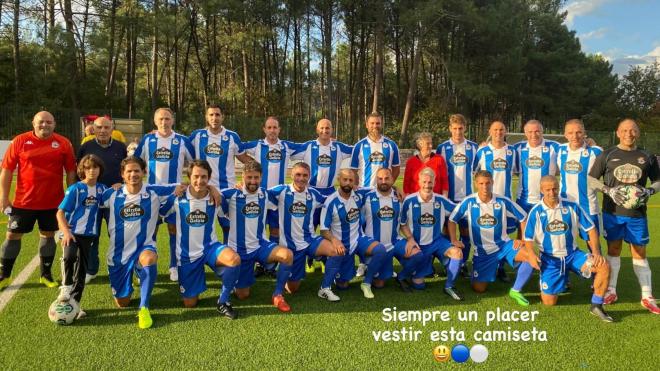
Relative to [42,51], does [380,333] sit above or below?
below

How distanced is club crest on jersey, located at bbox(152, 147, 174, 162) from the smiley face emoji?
11.4ft

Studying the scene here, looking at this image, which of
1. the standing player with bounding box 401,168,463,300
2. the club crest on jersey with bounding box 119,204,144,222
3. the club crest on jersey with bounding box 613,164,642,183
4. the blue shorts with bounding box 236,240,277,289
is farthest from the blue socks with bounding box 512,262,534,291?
the club crest on jersey with bounding box 119,204,144,222

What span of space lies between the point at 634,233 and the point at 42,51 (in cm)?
2399

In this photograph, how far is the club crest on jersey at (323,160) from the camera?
18.8 ft

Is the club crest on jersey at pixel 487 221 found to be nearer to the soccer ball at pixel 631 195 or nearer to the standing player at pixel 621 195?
the standing player at pixel 621 195

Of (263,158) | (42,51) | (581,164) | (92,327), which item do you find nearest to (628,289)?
(581,164)

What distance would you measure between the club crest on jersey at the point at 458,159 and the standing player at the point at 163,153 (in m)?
3.22

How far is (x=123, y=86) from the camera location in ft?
116

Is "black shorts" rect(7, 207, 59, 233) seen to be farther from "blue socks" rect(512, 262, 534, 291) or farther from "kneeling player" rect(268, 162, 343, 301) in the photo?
"blue socks" rect(512, 262, 534, 291)

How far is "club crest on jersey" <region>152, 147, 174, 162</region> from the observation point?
5109mm

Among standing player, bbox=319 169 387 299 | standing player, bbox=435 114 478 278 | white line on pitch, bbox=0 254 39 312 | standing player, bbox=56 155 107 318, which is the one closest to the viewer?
standing player, bbox=56 155 107 318

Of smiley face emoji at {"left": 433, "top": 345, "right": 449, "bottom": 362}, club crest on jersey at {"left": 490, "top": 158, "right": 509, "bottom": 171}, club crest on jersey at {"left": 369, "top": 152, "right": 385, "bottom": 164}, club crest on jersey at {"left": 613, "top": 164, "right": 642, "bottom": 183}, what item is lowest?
smiley face emoji at {"left": 433, "top": 345, "right": 449, "bottom": 362}

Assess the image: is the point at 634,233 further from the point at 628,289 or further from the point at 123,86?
the point at 123,86

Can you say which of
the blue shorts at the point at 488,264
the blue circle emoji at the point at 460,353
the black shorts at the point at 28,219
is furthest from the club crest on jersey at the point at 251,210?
the blue shorts at the point at 488,264
